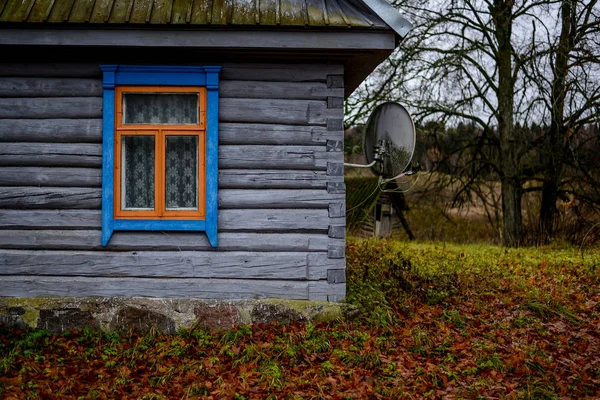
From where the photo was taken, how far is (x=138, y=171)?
6637mm

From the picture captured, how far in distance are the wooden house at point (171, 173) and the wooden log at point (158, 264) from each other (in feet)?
0.04

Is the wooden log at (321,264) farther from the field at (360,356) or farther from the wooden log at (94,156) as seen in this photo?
the wooden log at (94,156)

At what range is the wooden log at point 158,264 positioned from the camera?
21.5 feet

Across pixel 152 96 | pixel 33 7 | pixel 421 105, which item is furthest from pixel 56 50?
pixel 421 105

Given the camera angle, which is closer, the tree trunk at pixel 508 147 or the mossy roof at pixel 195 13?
the mossy roof at pixel 195 13

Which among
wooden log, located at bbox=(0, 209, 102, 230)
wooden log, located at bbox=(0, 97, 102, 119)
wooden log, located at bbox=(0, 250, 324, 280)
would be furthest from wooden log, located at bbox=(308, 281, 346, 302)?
wooden log, located at bbox=(0, 97, 102, 119)

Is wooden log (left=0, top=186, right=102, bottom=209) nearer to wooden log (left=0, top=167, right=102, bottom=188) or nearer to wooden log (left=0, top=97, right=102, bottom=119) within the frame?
wooden log (left=0, top=167, right=102, bottom=188)

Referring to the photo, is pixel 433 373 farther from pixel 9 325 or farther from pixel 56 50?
pixel 56 50

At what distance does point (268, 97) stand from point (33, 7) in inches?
105

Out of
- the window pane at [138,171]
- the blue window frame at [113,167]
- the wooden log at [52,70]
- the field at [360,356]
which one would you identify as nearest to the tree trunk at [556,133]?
the field at [360,356]

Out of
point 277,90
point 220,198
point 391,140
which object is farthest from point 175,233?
point 391,140

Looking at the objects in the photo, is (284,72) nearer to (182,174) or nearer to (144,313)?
(182,174)

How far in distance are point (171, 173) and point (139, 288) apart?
4.36 ft

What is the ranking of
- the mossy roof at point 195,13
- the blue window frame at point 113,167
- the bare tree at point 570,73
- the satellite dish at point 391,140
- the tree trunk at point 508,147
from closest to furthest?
the mossy roof at point 195,13, the blue window frame at point 113,167, the satellite dish at point 391,140, the bare tree at point 570,73, the tree trunk at point 508,147
